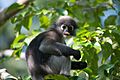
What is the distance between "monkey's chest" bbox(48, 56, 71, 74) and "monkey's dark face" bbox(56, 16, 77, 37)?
312 millimetres

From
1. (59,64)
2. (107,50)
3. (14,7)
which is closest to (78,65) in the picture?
(59,64)

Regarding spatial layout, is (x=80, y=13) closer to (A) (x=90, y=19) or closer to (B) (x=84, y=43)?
(A) (x=90, y=19)

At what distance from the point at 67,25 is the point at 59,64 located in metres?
0.49

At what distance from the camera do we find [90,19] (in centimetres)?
489

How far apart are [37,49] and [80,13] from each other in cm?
85

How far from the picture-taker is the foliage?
3381mm

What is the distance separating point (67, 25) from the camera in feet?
14.5

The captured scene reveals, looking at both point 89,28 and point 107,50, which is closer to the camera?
point 107,50

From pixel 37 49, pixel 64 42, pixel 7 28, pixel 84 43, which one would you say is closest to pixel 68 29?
pixel 64 42

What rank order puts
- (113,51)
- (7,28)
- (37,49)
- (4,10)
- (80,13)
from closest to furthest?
(113,51)
(37,49)
(4,10)
(80,13)
(7,28)

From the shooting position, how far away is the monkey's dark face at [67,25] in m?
4.36

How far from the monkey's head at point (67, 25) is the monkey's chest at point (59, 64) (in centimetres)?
32

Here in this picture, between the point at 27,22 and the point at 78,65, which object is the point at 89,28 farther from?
the point at 27,22

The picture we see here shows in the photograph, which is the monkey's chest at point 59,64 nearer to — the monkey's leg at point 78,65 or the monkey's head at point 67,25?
the monkey's leg at point 78,65
